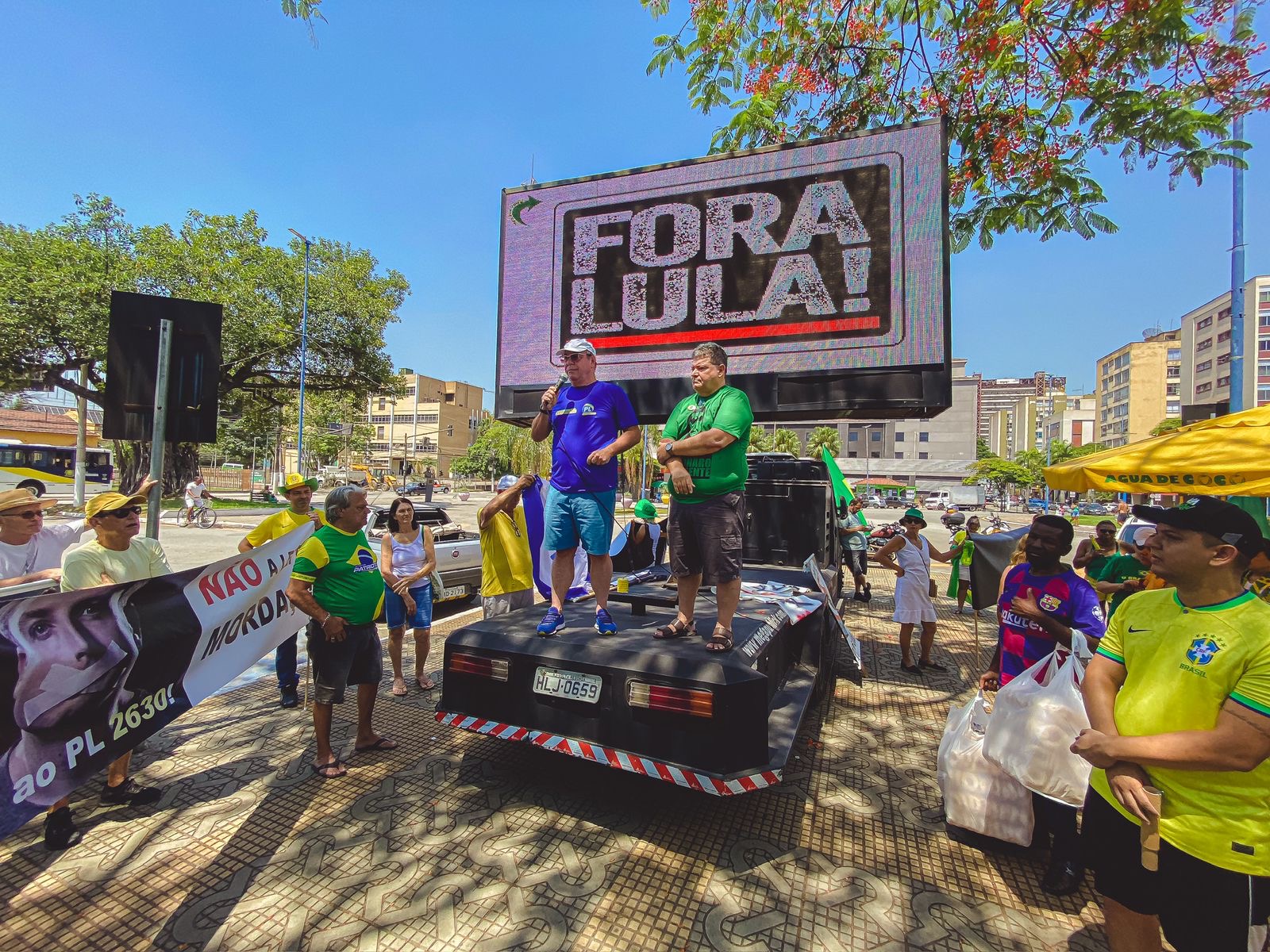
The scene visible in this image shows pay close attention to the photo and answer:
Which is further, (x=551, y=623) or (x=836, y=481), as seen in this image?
(x=836, y=481)

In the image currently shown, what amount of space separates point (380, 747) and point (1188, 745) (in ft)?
13.8

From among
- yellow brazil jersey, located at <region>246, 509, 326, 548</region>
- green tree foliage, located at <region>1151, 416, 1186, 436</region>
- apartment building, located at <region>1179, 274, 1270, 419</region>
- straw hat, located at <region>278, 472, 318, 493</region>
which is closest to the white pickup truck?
straw hat, located at <region>278, 472, 318, 493</region>

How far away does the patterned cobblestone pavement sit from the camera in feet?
7.56

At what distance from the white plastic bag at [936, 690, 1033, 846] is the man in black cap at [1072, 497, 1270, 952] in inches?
36.5

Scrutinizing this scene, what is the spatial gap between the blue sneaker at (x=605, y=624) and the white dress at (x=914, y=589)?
142 inches

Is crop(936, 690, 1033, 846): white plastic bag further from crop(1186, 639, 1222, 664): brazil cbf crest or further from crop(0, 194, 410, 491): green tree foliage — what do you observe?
crop(0, 194, 410, 491): green tree foliage

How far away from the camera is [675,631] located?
3271 mm

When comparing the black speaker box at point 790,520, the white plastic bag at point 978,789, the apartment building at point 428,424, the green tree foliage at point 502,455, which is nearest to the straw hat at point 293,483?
the black speaker box at point 790,520

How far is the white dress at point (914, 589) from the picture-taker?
5766mm

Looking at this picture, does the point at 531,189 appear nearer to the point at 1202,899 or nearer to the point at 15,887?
the point at 15,887

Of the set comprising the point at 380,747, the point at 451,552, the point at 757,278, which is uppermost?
the point at 757,278

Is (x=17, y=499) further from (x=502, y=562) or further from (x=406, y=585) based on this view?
(x=502, y=562)

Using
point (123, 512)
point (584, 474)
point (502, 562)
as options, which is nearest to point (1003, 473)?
point (502, 562)

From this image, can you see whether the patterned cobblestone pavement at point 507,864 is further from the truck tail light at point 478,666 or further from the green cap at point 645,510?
the green cap at point 645,510
